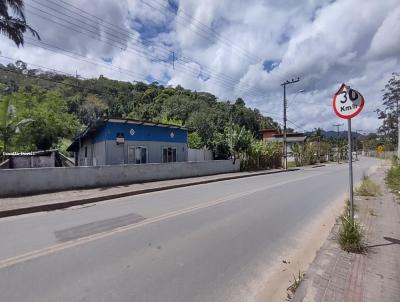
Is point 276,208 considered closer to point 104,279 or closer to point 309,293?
point 309,293

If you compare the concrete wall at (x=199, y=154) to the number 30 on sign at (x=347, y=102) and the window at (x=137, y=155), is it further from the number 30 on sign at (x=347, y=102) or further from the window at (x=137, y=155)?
the number 30 on sign at (x=347, y=102)

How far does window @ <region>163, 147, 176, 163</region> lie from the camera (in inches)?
937

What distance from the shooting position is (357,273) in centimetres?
427

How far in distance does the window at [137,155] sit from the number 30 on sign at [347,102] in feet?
57.0

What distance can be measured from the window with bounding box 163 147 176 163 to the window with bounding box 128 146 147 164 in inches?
77.9

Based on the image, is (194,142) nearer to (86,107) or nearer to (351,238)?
(351,238)

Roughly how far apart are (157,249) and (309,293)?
2.83 m

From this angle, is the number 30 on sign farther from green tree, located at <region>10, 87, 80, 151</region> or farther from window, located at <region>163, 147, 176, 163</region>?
green tree, located at <region>10, 87, 80, 151</region>

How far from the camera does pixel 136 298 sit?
3719mm

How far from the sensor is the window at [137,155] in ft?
70.5

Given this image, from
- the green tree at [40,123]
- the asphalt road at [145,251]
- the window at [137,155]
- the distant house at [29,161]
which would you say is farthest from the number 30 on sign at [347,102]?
the green tree at [40,123]

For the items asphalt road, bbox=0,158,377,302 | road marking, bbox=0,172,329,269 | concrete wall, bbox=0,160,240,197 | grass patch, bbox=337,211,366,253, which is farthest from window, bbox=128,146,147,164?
grass patch, bbox=337,211,366,253

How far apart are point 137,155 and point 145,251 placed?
1692 centimetres

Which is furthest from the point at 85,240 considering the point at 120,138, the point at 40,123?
the point at 40,123
